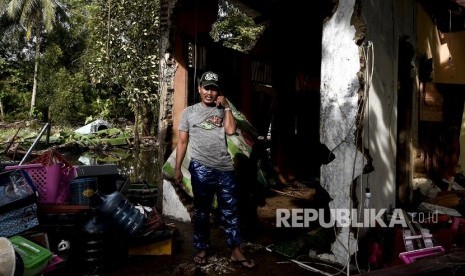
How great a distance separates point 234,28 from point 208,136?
16118mm

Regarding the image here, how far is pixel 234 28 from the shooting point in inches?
754

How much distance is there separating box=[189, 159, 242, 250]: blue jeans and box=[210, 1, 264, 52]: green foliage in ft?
50.6

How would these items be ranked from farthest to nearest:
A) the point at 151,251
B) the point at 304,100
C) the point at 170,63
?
the point at 304,100, the point at 170,63, the point at 151,251

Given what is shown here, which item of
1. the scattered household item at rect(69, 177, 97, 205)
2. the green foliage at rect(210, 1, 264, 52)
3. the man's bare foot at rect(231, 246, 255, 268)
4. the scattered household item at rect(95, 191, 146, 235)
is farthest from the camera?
the green foliage at rect(210, 1, 264, 52)

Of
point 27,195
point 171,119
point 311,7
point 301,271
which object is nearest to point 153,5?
point 311,7

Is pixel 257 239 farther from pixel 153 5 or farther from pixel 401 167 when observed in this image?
pixel 153 5

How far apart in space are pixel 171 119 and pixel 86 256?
283cm

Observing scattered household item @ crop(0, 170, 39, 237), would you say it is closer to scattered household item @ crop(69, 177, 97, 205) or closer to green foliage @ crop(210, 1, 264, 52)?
scattered household item @ crop(69, 177, 97, 205)

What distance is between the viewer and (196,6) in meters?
6.50

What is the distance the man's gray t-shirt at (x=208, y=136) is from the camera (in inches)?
160

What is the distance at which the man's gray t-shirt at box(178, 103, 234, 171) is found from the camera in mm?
4074

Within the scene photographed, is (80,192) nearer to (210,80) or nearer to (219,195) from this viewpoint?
(219,195)

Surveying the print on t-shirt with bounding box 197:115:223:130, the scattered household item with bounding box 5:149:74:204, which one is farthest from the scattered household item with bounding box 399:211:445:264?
the scattered household item with bounding box 5:149:74:204

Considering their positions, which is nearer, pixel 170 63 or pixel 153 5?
pixel 170 63
